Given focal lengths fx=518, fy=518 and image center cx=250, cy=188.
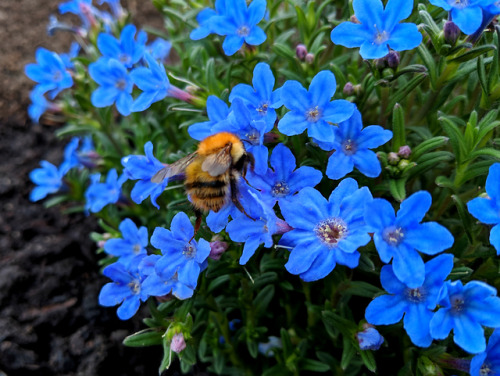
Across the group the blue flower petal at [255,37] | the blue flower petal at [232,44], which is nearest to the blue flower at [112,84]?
the blue flower petal at [232,44]

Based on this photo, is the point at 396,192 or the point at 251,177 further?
the point at 396,192

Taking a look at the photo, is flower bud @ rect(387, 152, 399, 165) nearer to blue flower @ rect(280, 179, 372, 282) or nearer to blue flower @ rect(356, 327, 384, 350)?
blue flower @ rect(280, 179, 372, 282)

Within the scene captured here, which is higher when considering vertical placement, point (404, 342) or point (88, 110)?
point (88, 110)

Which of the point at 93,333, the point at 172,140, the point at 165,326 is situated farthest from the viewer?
the point at 172,140

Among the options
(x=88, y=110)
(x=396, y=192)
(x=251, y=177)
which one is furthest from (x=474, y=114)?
(x=88, y=110)

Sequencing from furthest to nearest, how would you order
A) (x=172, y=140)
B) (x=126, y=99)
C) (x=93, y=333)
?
(x=172, y=140), (x=93, y=333), (x=126, y=99)

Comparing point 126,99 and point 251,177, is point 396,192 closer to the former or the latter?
point 251,177

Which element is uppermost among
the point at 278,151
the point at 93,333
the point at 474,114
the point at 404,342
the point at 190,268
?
the point at 474,114
